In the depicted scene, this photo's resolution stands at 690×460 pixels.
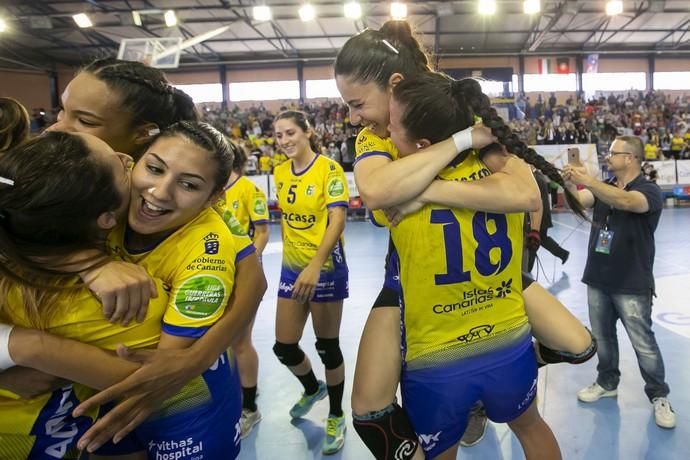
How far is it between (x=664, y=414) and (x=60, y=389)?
3.31 meters

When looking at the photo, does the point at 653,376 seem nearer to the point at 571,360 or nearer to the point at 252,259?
the point at 571,360

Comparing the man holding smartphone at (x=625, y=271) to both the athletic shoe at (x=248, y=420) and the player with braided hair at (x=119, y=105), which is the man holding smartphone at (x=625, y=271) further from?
the player with braided hair at (x=119, y=105)

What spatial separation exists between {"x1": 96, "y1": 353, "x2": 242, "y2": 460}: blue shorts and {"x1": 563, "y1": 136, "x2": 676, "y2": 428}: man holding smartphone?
2.53 meters

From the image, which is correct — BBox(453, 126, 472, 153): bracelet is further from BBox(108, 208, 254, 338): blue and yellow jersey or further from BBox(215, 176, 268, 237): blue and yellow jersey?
BBox(215, 176, 268, 237): blue and yellow jersey

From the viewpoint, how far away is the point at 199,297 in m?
1.24

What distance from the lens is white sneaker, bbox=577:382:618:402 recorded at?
3.37 metres

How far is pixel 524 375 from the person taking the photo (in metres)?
1.63

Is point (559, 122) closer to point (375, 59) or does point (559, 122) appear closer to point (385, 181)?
point (375, 59)

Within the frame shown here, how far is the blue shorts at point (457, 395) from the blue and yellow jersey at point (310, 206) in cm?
179

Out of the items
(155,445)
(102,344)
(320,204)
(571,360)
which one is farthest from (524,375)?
(320,204)

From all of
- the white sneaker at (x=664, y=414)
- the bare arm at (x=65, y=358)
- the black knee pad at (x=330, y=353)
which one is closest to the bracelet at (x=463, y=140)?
the bare arm at (x=65, y=358)

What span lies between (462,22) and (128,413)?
1995cm

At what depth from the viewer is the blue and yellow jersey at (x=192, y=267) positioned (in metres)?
1.23

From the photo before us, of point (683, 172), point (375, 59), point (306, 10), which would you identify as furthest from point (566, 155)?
point (375, 59)
